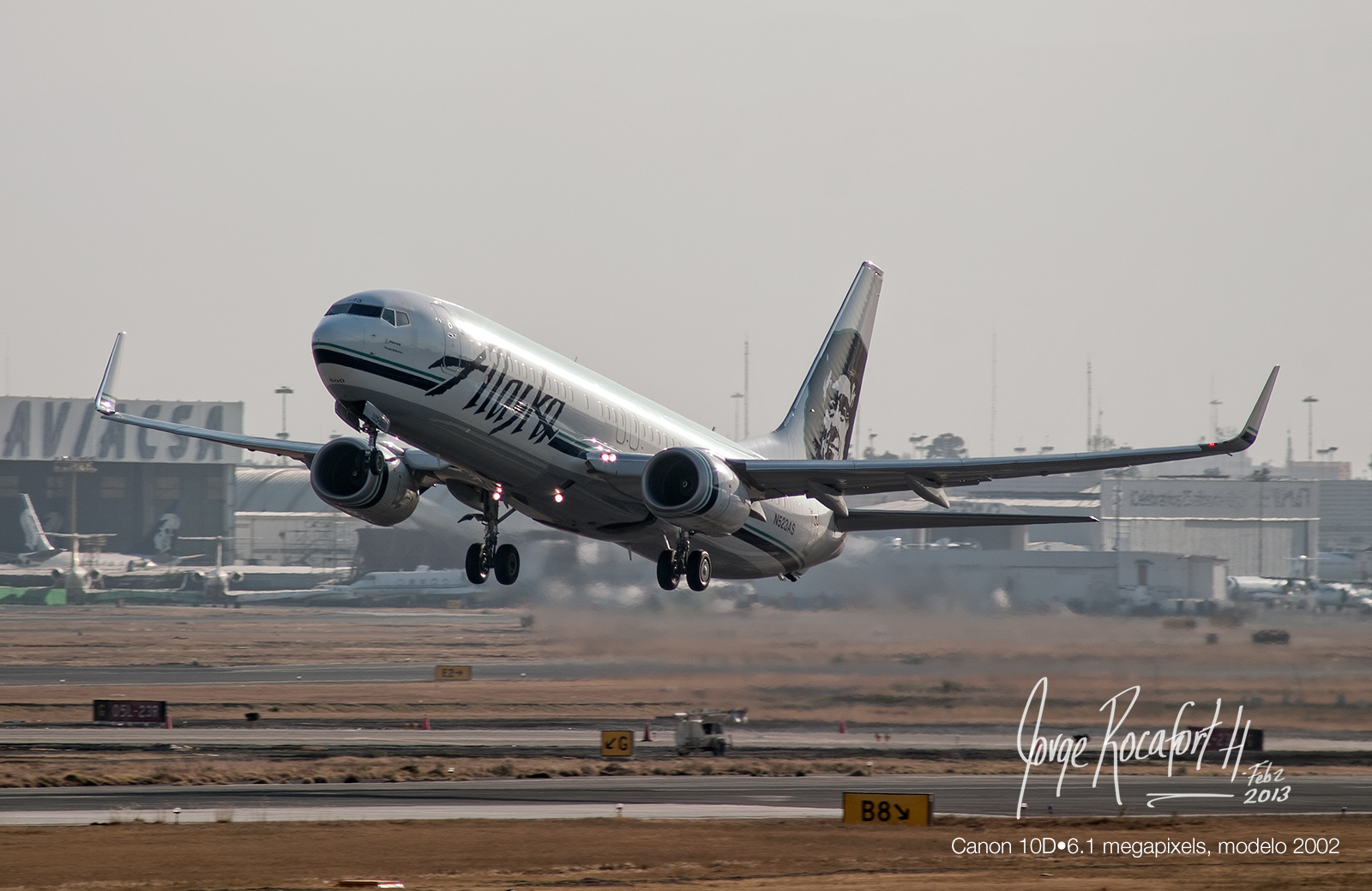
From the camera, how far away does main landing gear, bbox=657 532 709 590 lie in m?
38.4

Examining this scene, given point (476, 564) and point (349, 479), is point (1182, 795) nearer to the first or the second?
point (476, 564)

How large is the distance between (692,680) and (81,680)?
106ft

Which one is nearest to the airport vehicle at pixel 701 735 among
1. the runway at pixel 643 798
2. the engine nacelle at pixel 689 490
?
the runway at pixel 643 798

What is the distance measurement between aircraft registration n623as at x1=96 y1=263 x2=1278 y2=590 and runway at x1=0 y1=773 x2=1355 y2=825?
5.78m

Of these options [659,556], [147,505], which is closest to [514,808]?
[659,556]

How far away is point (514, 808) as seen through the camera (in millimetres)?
38438

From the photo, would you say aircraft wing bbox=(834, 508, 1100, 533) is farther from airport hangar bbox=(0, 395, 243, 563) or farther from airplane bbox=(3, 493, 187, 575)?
airport hangar bbox=(0, 395, 243, 563)

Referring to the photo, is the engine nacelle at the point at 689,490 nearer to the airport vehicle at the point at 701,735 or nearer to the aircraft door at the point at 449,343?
the aircraft door at the point at 449,343

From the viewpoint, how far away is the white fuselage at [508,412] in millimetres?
31250

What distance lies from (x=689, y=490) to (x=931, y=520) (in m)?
8.72

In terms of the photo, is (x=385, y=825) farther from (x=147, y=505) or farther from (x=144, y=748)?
(x=147, y=505)

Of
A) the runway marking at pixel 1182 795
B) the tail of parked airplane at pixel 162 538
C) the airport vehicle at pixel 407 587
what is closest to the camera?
the runway marking at pixel 1182 795

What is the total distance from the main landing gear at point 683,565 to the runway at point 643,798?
560cm

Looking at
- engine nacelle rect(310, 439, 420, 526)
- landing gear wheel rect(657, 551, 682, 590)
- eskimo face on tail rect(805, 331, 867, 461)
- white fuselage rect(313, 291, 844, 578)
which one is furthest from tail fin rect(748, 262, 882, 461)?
engine nacelle rect(310, 439, 420, 526)
